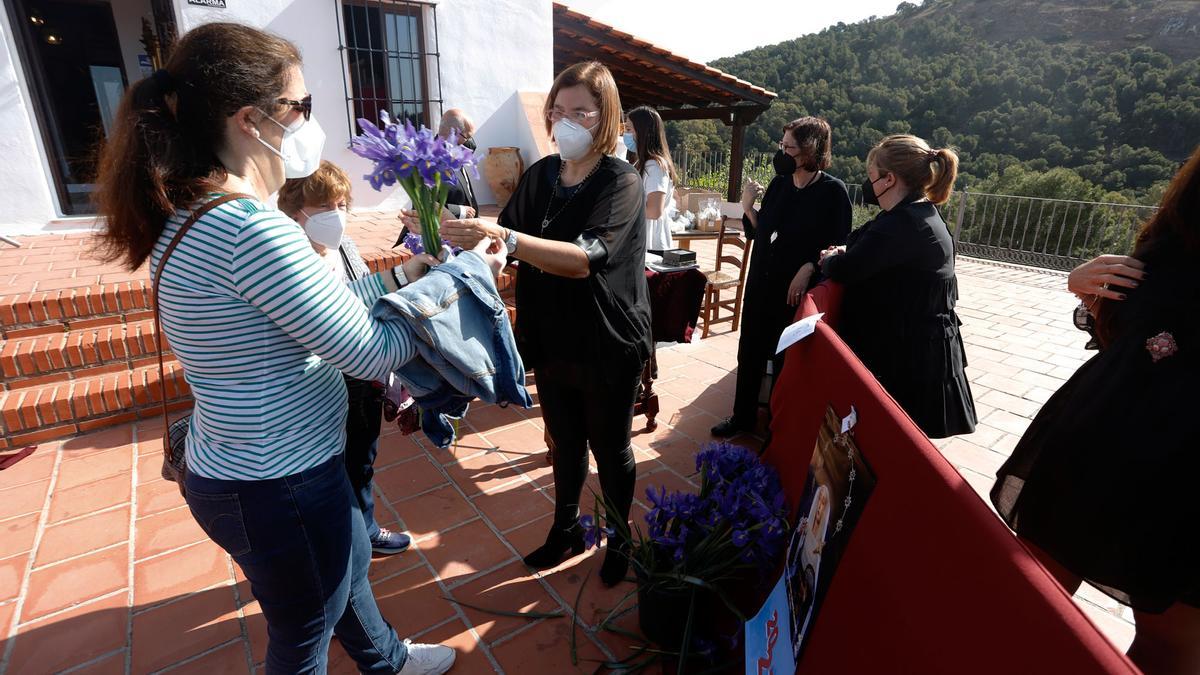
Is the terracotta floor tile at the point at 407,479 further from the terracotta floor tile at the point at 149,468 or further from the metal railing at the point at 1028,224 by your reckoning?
the metal railing at the point at 1028,224

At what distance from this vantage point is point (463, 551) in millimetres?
2637

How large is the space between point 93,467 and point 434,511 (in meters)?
2.18

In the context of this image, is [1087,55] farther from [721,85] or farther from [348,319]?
[348,319]

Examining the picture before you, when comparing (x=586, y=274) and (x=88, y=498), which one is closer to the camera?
(x=586, y=274)

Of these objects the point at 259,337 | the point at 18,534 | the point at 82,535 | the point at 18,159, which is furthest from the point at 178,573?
the point at 18,159

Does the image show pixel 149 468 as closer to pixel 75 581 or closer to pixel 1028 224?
pixel 75 581

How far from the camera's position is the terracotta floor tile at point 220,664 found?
2.02 metres

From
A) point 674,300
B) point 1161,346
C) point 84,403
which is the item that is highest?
point 1161,346

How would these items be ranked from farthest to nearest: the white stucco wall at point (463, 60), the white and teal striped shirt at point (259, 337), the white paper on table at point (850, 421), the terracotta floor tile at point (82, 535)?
the white stucco wall at point (463, 60) < the terracotta floor tile at point (82, 535) < the white paper on table at point (850, 421) < the white and teal striped shirt at point (259, 337)

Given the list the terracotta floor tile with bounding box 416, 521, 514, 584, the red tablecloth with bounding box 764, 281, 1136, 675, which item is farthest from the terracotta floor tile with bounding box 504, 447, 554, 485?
the red tablecloth with bounding box 764, 281, 1136, 675

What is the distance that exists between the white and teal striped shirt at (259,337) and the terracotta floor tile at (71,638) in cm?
157

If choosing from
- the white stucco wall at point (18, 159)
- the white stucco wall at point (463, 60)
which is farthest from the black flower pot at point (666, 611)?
the white stucco wall at point (18, 159)

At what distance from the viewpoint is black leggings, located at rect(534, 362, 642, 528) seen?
210 centimetres

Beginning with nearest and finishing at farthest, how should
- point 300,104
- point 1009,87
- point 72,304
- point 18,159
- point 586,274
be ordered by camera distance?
1. point 300,104
2. point 586,274
3. point 72,304
4. point 18,159
5. point 1009,87
